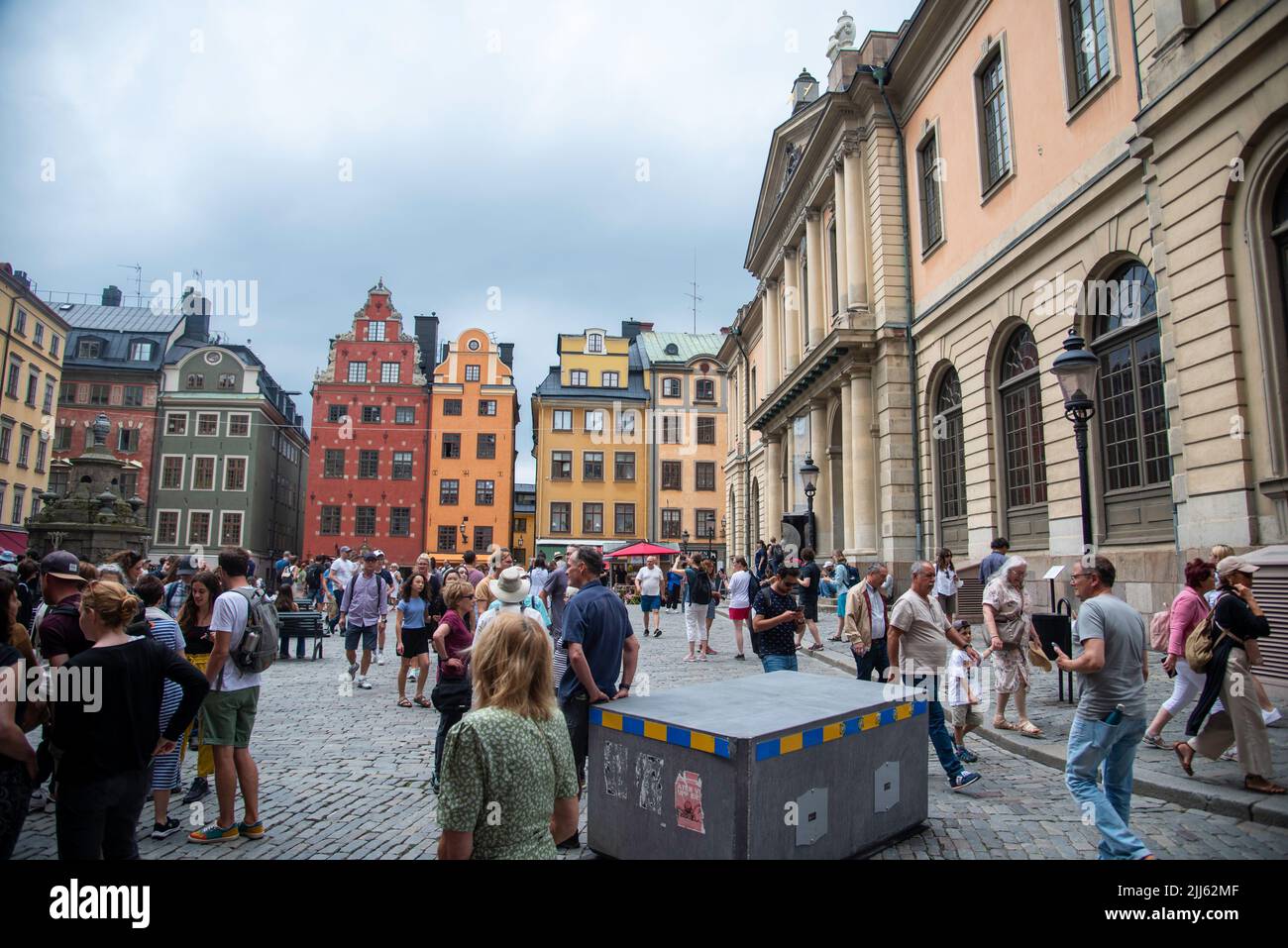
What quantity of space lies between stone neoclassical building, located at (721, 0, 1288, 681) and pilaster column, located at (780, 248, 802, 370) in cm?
25

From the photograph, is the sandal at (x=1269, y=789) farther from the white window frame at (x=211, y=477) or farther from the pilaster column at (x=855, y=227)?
the white window frame at (x=211, y=477)

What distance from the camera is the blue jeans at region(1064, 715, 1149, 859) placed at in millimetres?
4684

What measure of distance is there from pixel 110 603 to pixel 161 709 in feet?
6.36

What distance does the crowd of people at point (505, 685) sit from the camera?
3045 mm

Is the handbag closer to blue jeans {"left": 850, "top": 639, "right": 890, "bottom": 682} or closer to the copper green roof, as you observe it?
blue jeans {"left": 850, "top": 639, "right": 890, "bottom": 682}

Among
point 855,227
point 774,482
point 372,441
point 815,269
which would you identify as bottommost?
point 774,482

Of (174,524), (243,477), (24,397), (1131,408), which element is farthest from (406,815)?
(174,524)

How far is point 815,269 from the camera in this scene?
96.9 feet

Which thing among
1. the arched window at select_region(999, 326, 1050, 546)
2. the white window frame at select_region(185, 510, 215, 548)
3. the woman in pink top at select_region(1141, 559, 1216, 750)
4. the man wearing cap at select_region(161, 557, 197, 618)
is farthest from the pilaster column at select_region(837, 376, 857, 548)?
the white window frame at select_region(185, 510, 215, 548)

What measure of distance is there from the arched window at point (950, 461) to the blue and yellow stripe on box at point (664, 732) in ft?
56.8

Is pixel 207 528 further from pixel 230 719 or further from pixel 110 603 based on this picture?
pixel 110 603

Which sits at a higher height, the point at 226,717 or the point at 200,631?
the point at 200,631

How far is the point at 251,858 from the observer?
16.5 ft
